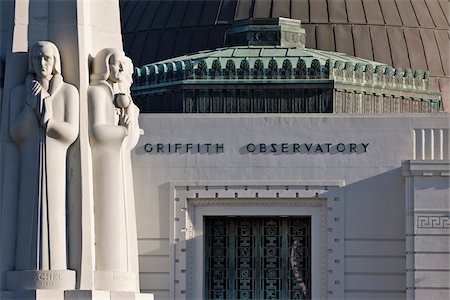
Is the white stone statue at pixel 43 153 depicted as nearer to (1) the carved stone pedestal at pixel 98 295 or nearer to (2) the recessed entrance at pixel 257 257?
(1) the carved stone pedestal at pixel 98 295

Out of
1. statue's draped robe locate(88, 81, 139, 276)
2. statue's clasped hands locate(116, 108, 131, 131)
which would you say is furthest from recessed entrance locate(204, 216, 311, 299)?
statue's clasped hands locate(116, 108, 131, 131)

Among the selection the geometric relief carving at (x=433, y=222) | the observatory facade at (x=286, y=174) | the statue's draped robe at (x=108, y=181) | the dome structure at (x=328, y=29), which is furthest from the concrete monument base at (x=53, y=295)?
the dome structure at (x=328, y=29)

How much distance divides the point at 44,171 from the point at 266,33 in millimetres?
20787

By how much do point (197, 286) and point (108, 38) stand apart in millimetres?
13853

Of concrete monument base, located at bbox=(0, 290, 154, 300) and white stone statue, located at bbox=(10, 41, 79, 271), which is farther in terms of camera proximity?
white stone statue, located at bbox=(10, 41, 79, 271)

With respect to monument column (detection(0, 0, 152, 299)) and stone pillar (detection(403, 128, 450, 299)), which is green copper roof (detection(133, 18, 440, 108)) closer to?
stone pillar (detection(403, 128, 450, 299))

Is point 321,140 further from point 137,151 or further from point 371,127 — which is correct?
point 137,151

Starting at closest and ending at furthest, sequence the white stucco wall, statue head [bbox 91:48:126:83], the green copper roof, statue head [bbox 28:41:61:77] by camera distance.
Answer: statue head [bbox 28:41:61:77] < statue head [bbox 91:48:126:83] < the white stucco wall < the green copper roof

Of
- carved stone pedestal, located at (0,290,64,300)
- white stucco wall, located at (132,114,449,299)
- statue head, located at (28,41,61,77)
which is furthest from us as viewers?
white stucco wall, located at (132,114,449,299)

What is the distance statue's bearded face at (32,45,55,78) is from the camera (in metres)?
38.1

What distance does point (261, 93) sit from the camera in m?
55.5

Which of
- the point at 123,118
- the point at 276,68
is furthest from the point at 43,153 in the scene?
the point at 276,68

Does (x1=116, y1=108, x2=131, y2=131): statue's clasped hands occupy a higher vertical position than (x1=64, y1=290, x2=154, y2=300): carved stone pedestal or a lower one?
higher

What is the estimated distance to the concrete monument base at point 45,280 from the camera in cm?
3741
